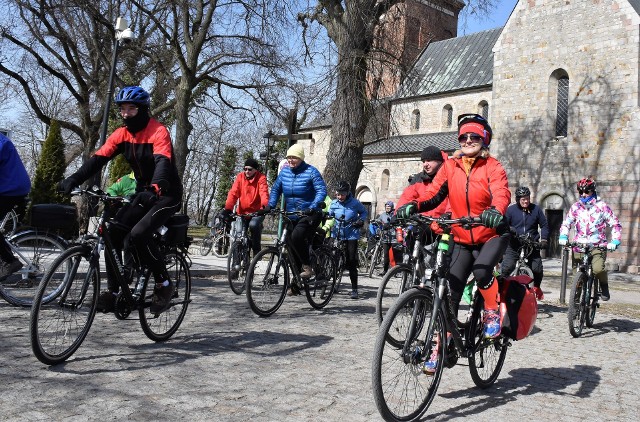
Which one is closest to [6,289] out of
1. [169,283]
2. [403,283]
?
[169,283]

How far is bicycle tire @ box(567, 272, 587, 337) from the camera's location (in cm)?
748

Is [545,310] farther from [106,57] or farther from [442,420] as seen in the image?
[106,57]

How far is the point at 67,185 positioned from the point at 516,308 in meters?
3.17

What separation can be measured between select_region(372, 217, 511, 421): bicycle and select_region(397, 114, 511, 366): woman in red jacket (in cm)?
20

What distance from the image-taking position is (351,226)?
9781 millimetres

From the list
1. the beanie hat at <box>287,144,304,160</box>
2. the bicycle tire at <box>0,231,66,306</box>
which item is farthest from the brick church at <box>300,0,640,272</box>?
the bicycle tire at <box>0,231,66,306</box>

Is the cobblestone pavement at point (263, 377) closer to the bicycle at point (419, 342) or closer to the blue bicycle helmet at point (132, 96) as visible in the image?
the bicycle at point (419, 342)

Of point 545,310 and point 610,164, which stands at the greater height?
point 610,164

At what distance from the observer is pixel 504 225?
3.99 meters

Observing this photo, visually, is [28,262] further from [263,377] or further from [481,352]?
[481,352]

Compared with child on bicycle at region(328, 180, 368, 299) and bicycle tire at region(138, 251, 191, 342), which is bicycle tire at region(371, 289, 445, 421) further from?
child on bicycle at region(328, 180, 368, 299)

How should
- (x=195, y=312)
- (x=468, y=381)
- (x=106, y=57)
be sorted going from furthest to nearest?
(x=106, y=57) → (x=195, y=312) → (x=468, y=381)

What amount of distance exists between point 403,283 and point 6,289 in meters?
4.10

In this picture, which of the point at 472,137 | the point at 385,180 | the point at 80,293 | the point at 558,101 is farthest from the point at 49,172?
the point at 385,180
